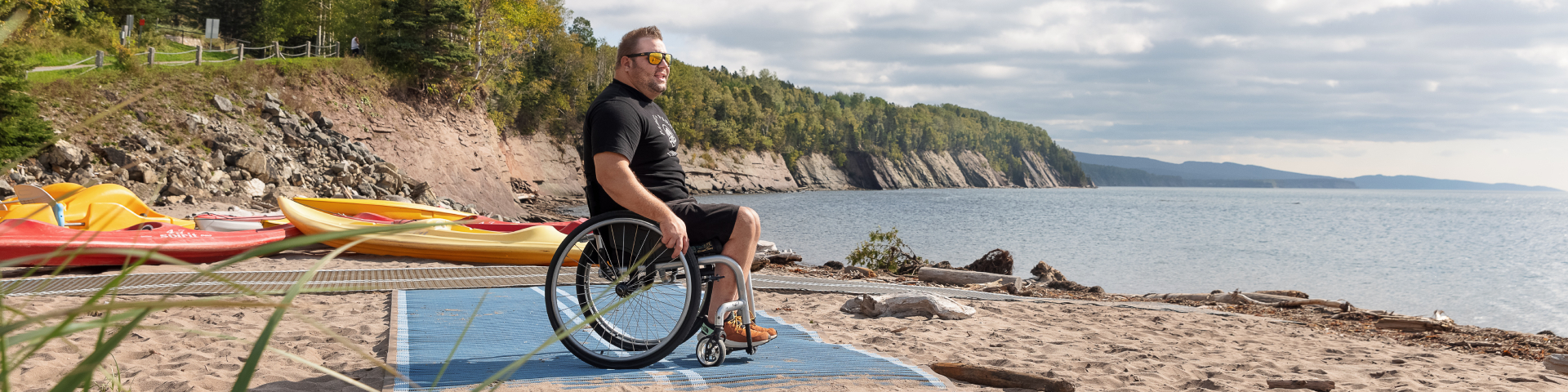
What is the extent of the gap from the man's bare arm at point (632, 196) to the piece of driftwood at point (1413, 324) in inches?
298

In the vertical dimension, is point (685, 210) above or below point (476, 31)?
below

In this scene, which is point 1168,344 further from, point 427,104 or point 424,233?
point 427,104

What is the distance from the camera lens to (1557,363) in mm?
5332

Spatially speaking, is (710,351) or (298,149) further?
(298,149)

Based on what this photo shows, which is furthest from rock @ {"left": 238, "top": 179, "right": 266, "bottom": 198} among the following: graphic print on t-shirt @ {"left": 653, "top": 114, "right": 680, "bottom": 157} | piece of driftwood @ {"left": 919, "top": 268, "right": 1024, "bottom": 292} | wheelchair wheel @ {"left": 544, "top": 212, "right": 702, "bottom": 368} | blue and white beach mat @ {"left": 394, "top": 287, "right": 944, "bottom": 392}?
graphic print on t-shirt @ {"left": 653, "top": 114, "right": 680, "bottom": 157}

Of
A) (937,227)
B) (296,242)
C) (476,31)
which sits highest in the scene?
(476,31)

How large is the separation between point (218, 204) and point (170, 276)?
1029 cm

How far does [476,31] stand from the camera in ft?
113

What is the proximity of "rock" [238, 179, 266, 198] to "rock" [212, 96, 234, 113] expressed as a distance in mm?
5575

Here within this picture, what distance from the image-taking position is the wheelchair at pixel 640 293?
3.23 m

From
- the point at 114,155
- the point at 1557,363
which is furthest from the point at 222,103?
the point at 1557,363

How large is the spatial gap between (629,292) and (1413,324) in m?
7.80

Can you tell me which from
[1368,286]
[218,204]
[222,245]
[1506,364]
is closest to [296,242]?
[1506,364]

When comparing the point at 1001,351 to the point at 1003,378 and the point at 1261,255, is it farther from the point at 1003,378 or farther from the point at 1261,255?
the point at 1261,255
